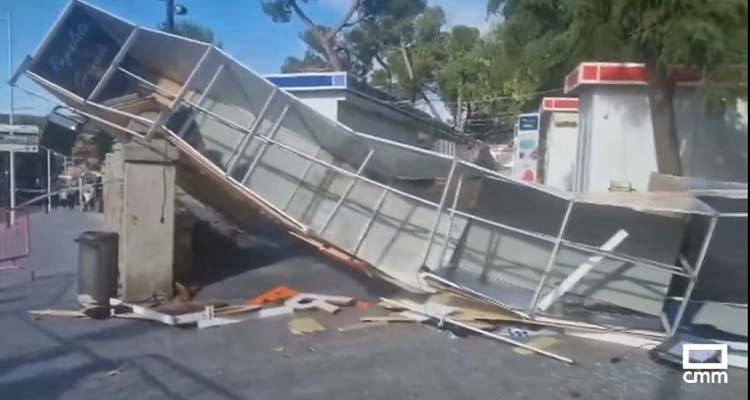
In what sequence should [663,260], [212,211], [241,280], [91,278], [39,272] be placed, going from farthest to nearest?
[212,211], [39,272], [241,280], [91,278], [663,260]

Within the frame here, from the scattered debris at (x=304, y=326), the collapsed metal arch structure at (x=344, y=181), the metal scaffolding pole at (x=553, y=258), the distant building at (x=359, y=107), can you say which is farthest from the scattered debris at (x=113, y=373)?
the distant building at (x=359, y=107)

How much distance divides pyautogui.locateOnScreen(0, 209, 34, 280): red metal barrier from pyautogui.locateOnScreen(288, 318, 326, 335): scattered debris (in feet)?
15.9

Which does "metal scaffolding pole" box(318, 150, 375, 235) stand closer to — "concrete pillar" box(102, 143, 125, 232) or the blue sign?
"concrete pillar" box(102, 143, 125, 232)

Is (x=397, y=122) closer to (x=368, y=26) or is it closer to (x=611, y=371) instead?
(x=368, y=26)

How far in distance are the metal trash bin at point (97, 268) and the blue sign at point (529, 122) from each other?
10.5 meters

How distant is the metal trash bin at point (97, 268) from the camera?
772 centimetres

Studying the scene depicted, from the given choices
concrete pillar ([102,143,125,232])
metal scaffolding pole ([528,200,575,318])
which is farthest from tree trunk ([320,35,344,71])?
metal scaffolding pole ([528,200,575,318])

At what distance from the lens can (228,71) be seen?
8.29m

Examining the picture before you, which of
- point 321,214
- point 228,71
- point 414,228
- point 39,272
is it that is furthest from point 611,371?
point 39,272

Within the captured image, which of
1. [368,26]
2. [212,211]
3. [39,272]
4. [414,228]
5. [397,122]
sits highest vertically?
[368,26]

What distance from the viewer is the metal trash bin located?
25.3 ft

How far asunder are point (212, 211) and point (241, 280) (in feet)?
7.71

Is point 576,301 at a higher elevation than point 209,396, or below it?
higher

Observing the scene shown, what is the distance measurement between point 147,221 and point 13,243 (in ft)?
22.7
